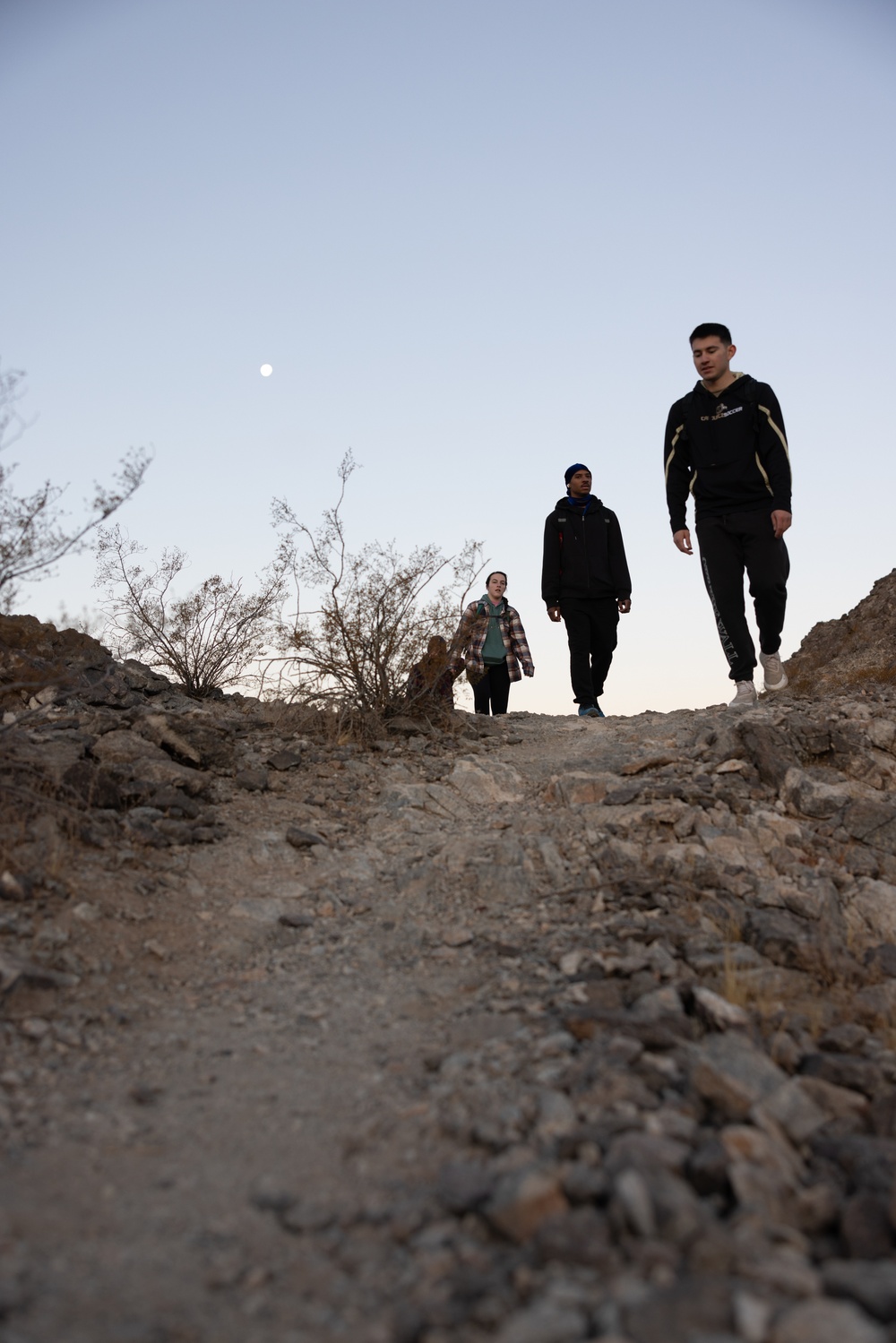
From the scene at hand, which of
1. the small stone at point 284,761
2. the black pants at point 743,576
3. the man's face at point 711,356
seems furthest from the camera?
the black pants at point 743,576

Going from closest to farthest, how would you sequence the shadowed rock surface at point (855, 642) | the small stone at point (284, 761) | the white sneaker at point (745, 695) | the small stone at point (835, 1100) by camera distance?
the small stone at point (835, 1100)
the small stone at point (284, 761)
the white sneaker at point (745, 695)
the shadowed rock surface at point (855, 642)

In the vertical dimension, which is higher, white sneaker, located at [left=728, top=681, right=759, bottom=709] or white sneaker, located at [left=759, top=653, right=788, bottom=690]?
A: white sneaker, located at [left=759, top=653, right=788, bottom=690]

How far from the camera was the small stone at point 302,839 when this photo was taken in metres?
4.86

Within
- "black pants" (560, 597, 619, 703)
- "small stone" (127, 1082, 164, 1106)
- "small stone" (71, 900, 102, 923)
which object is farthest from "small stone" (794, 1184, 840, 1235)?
"black pants" (560, 597, 619, 703)

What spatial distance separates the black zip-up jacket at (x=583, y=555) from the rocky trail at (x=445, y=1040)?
281 centimetres

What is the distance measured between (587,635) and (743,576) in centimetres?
211

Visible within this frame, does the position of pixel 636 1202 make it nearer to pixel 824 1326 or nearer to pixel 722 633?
pixel 824 1326

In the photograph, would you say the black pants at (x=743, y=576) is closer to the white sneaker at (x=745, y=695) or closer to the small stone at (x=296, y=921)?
the white sneaker at (x=745, y=695)

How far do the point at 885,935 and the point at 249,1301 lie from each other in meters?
3.40

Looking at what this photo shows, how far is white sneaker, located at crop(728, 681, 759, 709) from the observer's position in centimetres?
688

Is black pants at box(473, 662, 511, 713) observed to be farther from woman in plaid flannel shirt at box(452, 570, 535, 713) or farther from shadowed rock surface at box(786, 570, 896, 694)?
shadowed rock surface at box(786, 570, 896, 694)

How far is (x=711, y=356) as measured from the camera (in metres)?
6.43

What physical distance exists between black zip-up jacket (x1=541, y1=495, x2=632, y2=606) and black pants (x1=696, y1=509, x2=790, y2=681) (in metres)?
1.80

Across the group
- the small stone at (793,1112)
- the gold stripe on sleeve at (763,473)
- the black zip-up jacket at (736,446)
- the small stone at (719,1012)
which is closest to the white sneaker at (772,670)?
the black zip-up jacket at (736,446)
